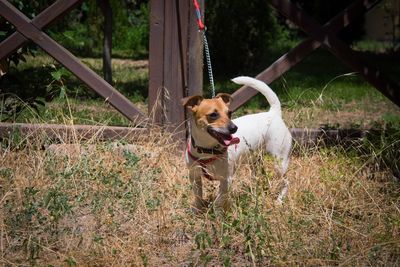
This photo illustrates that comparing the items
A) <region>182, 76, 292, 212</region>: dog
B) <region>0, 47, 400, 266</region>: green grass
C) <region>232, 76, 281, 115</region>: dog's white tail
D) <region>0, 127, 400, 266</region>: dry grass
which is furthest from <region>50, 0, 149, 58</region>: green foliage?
<region>182, 76, 292, 212</region>: dog

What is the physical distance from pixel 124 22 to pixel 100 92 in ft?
34.4

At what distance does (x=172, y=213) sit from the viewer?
396 centimetres

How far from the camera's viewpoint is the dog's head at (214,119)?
12.6ft

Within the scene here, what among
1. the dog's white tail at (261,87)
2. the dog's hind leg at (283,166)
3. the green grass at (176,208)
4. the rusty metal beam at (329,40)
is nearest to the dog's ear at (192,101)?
the dog's white tail at (261,87)

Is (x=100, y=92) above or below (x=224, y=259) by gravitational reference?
above

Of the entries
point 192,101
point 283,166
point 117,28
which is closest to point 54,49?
point 192,101

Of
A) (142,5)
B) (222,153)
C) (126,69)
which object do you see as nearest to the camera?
(222,153)

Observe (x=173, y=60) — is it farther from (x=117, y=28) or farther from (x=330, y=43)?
(x=117, y=28)

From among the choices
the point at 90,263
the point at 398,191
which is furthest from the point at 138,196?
the point at 398,191

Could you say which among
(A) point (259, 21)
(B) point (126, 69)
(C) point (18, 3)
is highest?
(C) point (18, 3)

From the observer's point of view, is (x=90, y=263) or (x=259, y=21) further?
(x=259, y=21)

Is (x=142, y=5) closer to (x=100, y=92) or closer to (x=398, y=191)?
(x=100, y=92)

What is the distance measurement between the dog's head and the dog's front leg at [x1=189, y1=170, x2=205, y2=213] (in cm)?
32

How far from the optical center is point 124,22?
15.4m
